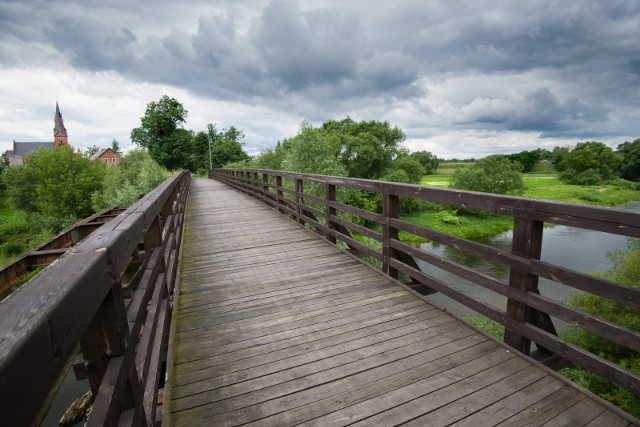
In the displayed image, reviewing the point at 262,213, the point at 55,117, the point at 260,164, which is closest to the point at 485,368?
the point at 262,213

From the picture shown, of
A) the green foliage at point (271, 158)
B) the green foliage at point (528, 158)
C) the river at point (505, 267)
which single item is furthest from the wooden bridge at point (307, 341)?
the green foliage at point (528, 158)

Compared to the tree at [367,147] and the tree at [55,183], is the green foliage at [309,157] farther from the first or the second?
the tree at [55,183]

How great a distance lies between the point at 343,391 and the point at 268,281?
2007 mm

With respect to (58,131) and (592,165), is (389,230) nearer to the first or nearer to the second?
(592,165)

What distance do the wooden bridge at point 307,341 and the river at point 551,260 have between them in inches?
537

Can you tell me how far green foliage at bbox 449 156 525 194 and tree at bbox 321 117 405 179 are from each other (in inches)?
330

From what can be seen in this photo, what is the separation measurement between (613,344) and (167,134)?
56.7 metres

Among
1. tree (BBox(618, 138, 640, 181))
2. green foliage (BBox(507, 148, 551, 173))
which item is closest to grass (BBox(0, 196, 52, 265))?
tree (BBox(618, 138, 640, 181))

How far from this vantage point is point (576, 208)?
2.15 meters

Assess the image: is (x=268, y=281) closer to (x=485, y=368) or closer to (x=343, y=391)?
(x=343, y=391)

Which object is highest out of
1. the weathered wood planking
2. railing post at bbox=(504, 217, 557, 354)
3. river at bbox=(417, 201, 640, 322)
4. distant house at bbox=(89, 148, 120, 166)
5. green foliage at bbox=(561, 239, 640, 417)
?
distant house at bbox=(89, 148, 120, 166)

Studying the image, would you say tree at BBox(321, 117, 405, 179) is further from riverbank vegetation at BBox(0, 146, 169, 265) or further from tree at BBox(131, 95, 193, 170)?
tree at BBox(131, 95, 193, 170)

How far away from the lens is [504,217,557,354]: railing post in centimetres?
241

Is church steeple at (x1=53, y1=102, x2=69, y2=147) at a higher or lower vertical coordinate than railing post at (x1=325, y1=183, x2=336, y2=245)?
higher
